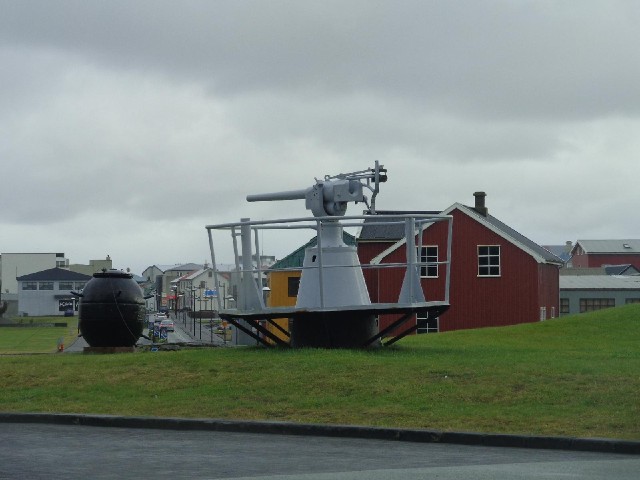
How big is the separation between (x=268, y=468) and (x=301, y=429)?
10.9ft

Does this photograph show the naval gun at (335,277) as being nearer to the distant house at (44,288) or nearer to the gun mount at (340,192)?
the gun mount at (340,192)

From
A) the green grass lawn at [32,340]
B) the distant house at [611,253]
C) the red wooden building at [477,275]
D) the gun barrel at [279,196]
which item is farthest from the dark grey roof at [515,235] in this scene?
the distant house at [611,253]

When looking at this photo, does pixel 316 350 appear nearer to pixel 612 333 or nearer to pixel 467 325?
pixel 612 333

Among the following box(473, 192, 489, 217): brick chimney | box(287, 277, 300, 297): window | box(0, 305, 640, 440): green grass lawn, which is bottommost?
box(0, 305, 640, 440): green grass lawn

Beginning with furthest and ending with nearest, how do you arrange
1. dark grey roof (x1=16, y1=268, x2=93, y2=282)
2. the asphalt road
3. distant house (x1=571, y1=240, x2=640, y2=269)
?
1. dark grey roof (x1=16, y1=268, x2=93, y2=282)
2. distant house (x1=571, y1=240, x2=640, y2=269)
3. the asphalt road

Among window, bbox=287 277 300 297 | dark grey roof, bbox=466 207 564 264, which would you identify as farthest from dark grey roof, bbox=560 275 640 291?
window, bbox=287 277 300 297

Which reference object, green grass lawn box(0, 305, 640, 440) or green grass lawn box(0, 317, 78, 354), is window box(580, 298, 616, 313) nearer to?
green grass lawn box(0, 317, 78, 354)

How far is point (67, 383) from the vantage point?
64.2 feet

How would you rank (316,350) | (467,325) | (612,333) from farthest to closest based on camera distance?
1. (467,325)
2. (612,333)
3. (316,350)

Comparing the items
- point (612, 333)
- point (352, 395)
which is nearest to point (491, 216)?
point (612, 333)

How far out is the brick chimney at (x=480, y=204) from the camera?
227 ft

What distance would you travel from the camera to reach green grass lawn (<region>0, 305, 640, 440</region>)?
1523 centimetres

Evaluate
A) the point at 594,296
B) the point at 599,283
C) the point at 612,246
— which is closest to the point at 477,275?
the point at 594,296

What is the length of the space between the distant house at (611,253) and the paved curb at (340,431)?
5847 inches
